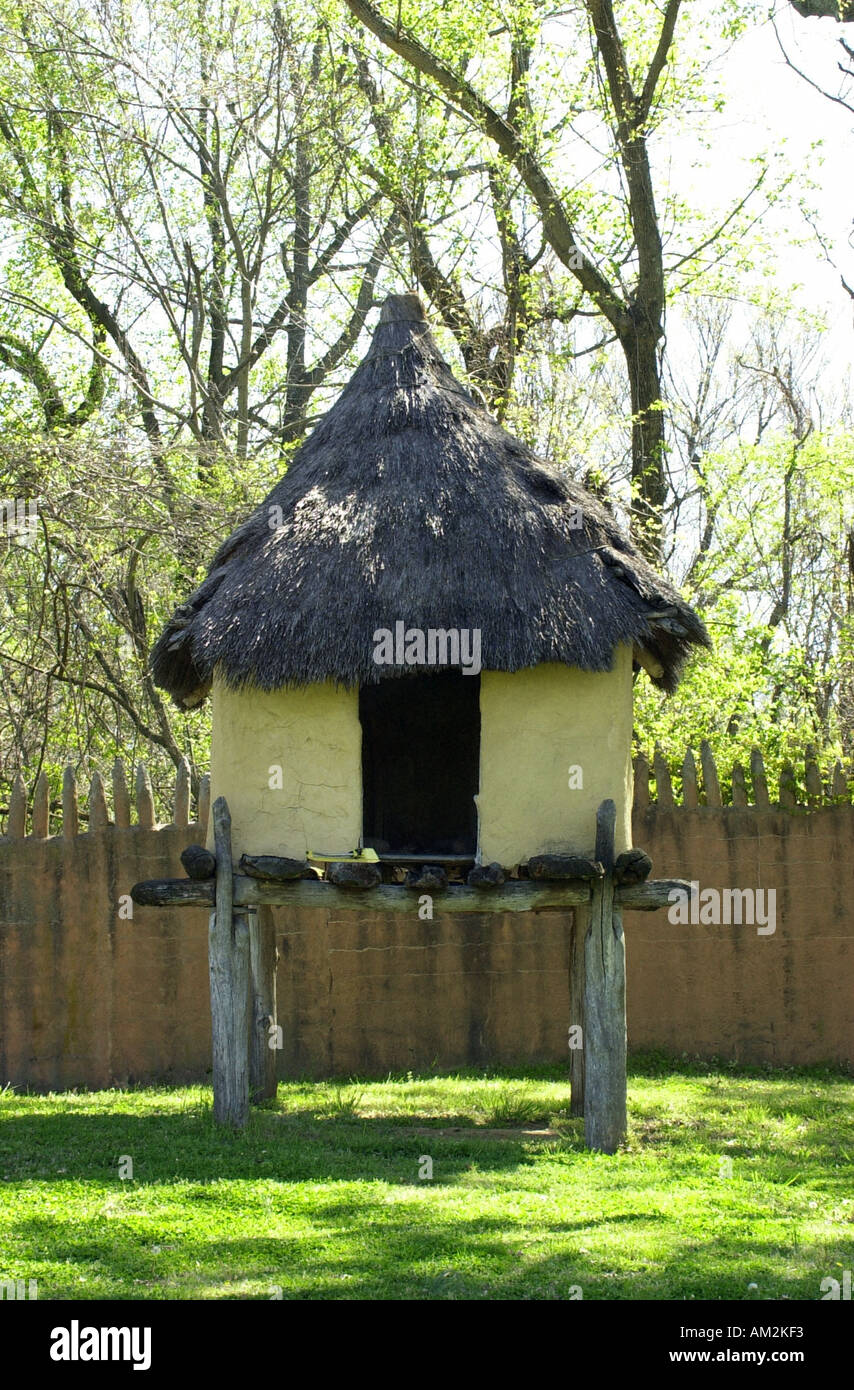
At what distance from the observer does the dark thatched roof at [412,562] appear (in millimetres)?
8562

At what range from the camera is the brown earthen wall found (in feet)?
37.4

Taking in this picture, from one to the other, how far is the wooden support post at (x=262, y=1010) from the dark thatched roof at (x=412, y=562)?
195 centimetres

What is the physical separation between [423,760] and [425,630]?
2666 mm

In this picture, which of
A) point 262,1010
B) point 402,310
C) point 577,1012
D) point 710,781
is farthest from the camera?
point 710,781

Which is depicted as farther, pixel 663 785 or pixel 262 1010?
pixel 663 785

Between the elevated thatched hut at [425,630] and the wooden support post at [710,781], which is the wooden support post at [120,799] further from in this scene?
the wooden support post at [710,781]

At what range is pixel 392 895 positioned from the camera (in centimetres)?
879

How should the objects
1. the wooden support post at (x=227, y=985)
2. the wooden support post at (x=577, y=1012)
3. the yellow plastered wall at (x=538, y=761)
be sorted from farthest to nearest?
the wooden support post at (x=577, y=1012)
the wooden support post at (x=227, y=985)
the yellow plastered wall at (x=538, y=761)

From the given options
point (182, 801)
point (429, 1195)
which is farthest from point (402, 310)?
point (429, 1195)

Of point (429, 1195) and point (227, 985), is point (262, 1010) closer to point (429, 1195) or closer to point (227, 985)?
point (227, 985)

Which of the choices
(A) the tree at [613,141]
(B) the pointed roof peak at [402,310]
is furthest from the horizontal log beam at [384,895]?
(A) the tree at [613,141]

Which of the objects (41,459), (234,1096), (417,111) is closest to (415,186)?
(417,111)

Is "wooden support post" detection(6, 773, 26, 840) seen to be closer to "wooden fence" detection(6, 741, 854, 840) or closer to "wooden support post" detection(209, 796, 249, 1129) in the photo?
"wooden fence" detection(6, 741, 854, 840)
